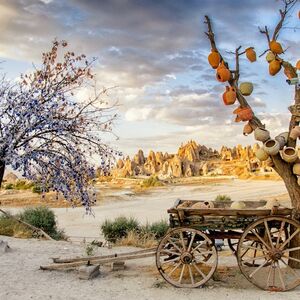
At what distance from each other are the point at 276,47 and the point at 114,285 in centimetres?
527

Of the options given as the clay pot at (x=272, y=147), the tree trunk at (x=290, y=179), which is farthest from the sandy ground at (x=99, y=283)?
the clay pot at (x=272, y=147)

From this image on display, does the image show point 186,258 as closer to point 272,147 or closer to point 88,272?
point 88,272

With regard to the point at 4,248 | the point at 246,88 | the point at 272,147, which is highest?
the point at 246,88

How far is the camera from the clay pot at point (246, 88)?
29.2 feet

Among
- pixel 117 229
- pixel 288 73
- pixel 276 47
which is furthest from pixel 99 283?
pixel 117 229

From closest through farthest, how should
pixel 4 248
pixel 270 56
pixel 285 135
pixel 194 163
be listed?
pixel 285 135 → pixel 270 56 → pixel 4 248 → pixel 194 163

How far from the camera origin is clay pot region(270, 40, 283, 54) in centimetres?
909

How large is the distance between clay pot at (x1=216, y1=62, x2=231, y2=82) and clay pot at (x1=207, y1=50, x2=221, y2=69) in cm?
12

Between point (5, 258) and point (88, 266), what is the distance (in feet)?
8.21

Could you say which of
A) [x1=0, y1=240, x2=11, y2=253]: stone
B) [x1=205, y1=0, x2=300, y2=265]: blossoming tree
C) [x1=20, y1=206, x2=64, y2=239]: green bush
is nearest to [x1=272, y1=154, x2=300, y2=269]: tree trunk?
[x1=205, y1=0, x2=300, y2=265]: blossoming tree

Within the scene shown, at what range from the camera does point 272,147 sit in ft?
27.2

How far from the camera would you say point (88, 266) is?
8.50 m

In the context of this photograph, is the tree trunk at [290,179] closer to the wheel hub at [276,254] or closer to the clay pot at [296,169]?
the clay pot at [296,169]

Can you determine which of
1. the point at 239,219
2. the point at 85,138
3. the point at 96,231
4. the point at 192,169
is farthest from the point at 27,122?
the point at 192,169
